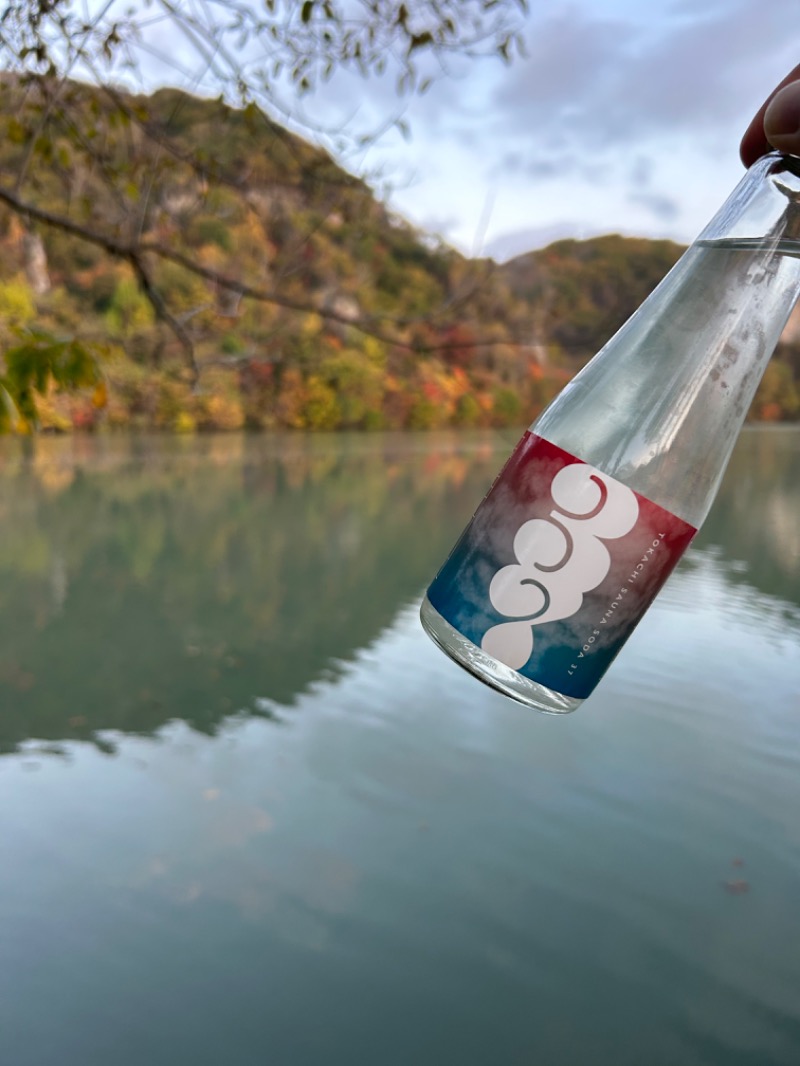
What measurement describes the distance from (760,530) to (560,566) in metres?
12.2

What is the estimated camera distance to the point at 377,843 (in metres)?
3.50

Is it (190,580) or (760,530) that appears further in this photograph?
(760,530)

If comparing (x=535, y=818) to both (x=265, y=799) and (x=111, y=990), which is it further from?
(x=111, y=990)

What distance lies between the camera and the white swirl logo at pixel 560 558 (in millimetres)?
851

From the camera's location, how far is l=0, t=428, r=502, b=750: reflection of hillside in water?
5.58 metres

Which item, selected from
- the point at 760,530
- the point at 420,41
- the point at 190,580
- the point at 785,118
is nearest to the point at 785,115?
the point at 785,118

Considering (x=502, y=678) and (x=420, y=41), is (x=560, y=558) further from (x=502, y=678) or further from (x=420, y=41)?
(x=420, y=41)

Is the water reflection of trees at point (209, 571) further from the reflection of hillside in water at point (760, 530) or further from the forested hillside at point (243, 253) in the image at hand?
the forested hillside at point (243, 253)

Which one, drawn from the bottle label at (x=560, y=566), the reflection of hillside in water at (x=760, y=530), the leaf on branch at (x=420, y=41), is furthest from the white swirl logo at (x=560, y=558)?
the reflection of hillside in water at (x=760, y=530)

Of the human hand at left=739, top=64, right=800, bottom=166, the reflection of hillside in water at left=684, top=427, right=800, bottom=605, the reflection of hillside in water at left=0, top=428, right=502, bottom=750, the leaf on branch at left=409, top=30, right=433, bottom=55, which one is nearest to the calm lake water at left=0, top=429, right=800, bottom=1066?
the reflection of hillside in water at left=0, top=428, right=502, bottom=750

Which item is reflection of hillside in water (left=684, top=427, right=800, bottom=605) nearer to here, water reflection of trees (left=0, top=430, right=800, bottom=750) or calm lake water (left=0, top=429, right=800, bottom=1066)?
water reflection of trees (left=0, top=430, right=800, bottom=750)

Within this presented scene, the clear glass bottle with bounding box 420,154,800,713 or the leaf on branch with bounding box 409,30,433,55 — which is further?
the leaf on branch with bounding box 409,30,433,55

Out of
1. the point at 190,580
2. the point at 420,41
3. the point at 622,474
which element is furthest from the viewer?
the point at 190,580

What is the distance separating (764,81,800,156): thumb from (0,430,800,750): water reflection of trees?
453 centimetres
